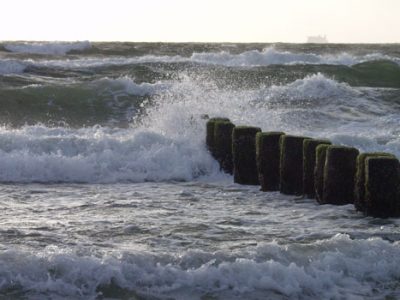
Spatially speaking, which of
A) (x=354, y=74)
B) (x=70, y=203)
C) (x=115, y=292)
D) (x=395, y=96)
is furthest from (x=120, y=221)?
(x=354, y=74)

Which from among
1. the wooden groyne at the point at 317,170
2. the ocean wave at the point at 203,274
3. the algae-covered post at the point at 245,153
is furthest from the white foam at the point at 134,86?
the ocean wave at the point at 203,274

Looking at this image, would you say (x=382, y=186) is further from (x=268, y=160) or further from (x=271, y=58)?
(x=271, y=58)

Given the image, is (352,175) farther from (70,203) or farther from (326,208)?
(70,203)

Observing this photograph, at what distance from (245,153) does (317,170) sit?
66.9 inches

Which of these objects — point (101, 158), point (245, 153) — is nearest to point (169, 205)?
point (245, 153)

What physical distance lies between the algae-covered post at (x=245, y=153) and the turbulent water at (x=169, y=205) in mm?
209

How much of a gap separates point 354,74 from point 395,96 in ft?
13.3

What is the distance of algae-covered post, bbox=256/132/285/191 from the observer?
9.60 m

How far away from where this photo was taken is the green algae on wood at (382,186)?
778cm

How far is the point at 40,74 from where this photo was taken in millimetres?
22766

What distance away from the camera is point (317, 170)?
28.9 feet

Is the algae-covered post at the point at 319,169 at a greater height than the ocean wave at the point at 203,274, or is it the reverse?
the algae-covered post at the point at 319,169

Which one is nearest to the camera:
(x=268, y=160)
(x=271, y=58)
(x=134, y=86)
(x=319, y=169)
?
(x=319, y=169)

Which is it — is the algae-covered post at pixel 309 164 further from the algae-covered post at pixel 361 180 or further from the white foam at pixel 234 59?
the white foam at pixel 234 59
